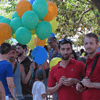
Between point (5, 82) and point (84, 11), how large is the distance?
220 inches

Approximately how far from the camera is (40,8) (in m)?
3.44

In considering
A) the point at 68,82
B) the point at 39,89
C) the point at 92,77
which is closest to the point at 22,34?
the point at 39,89

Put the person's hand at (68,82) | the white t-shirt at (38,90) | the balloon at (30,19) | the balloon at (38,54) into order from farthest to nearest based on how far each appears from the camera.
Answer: the balloon at (38,54), the white t-shirt at (38,90), the balloon at (30,19), the person's hand at (68,82)

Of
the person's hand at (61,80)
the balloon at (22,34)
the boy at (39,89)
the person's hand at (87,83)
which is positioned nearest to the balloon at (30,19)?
the balloon at (22,34)

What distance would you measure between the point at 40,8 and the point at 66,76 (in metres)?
1.61

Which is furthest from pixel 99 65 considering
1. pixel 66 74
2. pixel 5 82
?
pixel 5 82

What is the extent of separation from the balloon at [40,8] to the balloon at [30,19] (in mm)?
119

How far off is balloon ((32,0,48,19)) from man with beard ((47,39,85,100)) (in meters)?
1.13

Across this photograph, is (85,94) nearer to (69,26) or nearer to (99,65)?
(99,65)

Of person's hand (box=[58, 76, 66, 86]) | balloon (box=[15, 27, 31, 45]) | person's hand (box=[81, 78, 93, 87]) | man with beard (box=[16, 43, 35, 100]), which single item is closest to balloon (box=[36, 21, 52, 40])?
balloon (box=[15, 27, 31, 45])

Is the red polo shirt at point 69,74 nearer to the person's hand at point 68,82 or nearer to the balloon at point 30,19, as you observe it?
the person's hand at point 68,82

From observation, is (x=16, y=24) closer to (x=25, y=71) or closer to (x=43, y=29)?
(x=43, y=29)

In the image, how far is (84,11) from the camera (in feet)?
24.7

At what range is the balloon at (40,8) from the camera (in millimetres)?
3439
